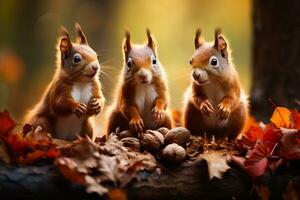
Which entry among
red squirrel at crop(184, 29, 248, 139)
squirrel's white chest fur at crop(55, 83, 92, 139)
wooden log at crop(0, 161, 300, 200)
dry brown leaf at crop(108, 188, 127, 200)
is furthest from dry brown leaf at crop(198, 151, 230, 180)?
squirrel's white chest fur at crop(55, 83, 92, 139)

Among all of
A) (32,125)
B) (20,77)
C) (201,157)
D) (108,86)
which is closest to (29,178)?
(32,125)

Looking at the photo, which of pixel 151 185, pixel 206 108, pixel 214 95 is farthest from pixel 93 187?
pixel 214 95

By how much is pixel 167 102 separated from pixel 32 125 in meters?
0.66

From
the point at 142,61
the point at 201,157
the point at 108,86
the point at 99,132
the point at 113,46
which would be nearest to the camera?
the point at 201,157

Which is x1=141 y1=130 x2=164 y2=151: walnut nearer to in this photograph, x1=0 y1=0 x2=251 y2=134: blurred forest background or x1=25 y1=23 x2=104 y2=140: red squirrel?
x1=25 y1=23 x2=104 y2=140: red squirrel

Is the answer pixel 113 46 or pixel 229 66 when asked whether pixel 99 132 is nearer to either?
pixel 229 66

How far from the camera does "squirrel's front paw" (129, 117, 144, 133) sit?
8.99 feet

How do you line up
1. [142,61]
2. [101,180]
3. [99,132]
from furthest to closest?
1. [99,132]
2. [142,61]
3. [101,180]

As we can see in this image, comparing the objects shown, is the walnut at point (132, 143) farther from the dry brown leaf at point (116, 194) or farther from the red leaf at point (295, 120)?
the red leaf at point (295, 120)

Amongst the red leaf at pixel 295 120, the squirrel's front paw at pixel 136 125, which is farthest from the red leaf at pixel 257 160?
the squirrel's front paw at pixel 136 125

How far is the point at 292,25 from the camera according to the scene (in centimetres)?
385

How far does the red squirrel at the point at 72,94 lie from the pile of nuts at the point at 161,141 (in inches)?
9.4

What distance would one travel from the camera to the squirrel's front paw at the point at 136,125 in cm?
274

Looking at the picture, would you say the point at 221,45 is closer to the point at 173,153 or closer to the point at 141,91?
the point at 141,91
